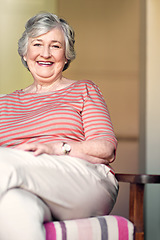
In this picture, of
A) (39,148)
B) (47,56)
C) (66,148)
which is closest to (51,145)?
(66,148)

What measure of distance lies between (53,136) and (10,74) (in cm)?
219

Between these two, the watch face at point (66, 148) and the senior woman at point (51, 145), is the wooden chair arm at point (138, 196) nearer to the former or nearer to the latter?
the senior woman at point (51, 145)

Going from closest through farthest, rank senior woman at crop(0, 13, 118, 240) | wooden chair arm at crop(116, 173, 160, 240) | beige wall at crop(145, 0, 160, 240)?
senior woman at crop(0, 13, 118, 240) < wooden chair arm at crop(116, 173, 160, 240) < beige wall at crop(145, 0, 160, 240)

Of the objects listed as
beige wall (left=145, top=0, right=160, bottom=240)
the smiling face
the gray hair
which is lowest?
beige wall (left=145, top=0, right=160, bottom=240)

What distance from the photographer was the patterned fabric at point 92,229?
154 centimetres

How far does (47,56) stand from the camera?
7.95ft

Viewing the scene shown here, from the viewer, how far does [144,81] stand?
4.28 m

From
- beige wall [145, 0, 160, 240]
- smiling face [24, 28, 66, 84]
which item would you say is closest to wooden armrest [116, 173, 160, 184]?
smiling face [24, 28, 66, 84]

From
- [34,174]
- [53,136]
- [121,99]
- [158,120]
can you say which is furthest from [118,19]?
[34,174]

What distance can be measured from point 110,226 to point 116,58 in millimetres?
2888

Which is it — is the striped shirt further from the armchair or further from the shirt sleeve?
the armchair

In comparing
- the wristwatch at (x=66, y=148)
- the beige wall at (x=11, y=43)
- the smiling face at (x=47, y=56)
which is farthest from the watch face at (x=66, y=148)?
the beige wall at (x=11, y=43)

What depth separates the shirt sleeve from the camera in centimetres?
213

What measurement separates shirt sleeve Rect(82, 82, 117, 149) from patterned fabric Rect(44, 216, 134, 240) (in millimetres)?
495
